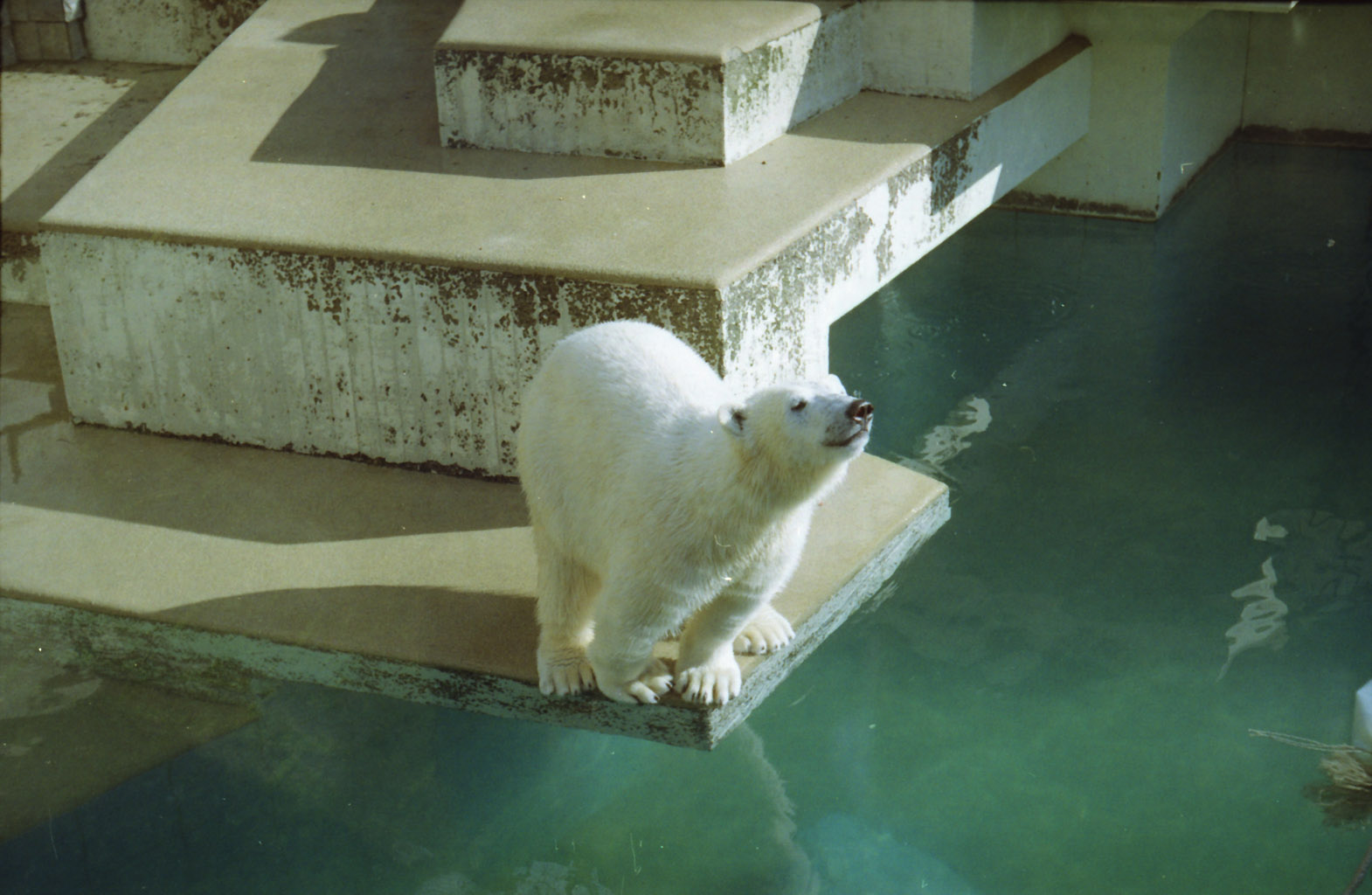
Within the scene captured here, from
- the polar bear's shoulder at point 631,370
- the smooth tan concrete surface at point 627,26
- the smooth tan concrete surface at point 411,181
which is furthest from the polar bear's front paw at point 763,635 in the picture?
the smooth tan concrete surface at point 627,26

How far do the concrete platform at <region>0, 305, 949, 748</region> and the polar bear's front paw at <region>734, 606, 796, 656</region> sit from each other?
4cm

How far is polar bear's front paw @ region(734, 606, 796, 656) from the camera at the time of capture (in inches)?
129

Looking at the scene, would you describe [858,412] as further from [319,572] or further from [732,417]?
[319,572]

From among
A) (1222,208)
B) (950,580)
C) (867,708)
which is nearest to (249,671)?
(867,708)

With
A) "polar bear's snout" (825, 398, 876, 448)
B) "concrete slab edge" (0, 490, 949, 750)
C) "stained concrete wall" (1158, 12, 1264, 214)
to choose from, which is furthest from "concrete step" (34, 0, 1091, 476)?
"stained concrete wall" (1158, 12, 1264, 214)

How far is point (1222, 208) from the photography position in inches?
275

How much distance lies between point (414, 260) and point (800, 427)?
1.81 m

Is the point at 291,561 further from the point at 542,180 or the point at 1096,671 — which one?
the point at 1096,671

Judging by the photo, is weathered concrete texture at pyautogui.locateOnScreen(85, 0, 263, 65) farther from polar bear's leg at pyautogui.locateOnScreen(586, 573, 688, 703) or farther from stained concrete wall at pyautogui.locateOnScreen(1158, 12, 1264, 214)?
polar bear's leg at pyautogui.locateOnScreen(586, 573, 688, 703)

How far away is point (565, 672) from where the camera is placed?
3133 millimetres

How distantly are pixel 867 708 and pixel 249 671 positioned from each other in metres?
1.65

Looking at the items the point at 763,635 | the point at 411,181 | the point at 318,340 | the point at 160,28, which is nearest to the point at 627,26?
the point at 411,181

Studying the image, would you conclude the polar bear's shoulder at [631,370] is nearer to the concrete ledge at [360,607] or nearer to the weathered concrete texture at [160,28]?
the concrete ledge at [360,607]

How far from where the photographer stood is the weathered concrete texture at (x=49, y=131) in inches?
218
